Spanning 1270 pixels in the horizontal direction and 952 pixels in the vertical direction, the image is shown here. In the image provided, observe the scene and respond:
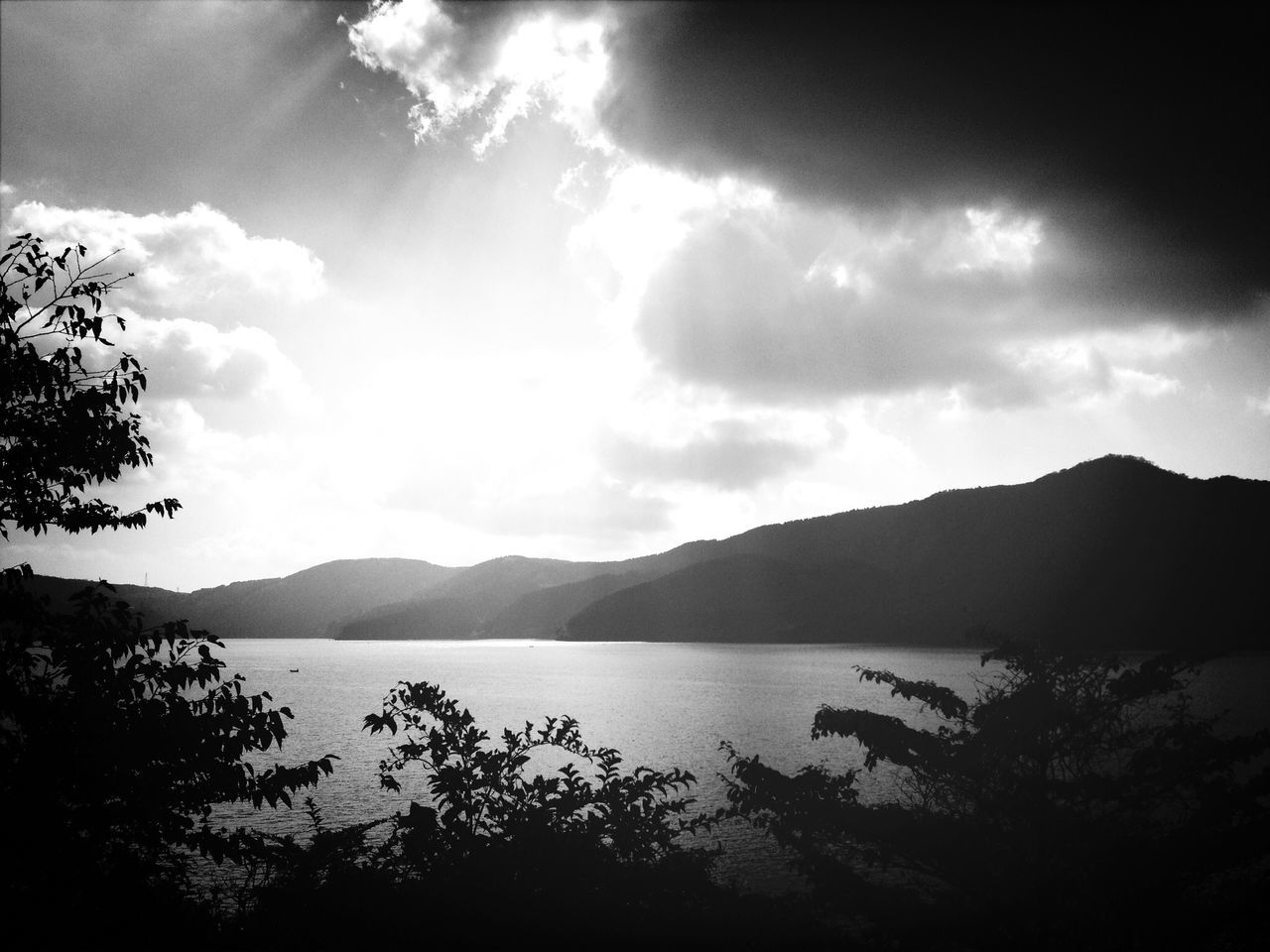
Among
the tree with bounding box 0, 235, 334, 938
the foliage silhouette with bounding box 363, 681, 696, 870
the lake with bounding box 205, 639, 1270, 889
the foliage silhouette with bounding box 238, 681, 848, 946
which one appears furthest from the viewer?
the lake with bounding box 205, 639, 1270, 889

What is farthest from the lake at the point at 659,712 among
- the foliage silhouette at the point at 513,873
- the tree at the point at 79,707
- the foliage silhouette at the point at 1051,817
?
the tree at the point at 79,707

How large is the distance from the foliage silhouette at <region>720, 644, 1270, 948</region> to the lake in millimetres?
2605

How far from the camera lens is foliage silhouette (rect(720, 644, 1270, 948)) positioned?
874 centimetres

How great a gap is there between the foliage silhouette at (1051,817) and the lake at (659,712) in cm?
261

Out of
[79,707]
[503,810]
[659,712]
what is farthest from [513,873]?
[659,712]

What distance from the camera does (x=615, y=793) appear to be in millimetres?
10148

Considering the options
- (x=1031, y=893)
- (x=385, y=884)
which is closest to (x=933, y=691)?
(x=1031, y=893)

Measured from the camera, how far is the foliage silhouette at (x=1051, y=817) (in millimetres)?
8742

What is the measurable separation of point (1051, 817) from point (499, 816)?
24.8 ft

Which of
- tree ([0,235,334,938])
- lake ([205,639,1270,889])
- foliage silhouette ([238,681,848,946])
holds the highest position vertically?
tree ([0,235,334,938])

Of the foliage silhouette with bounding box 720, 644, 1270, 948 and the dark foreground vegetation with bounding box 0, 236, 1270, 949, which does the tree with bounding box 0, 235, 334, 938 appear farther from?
the foliage silhouette with bounding box 720, 644, 1270, 948

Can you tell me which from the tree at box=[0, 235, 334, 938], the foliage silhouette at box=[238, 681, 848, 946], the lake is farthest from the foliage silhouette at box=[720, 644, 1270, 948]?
the tree at box=[0, 235, 334, 938]

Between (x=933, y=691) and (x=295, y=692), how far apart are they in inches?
3216

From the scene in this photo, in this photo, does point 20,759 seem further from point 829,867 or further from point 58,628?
point 829,867
